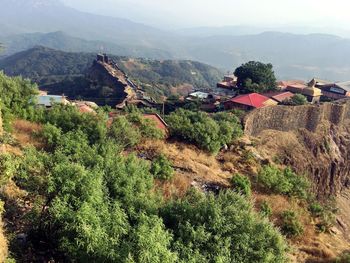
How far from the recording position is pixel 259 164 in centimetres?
2395

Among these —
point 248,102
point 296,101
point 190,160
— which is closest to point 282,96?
point 296,101

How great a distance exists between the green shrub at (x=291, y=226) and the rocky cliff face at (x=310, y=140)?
10573 millimetres

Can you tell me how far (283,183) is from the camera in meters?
→ 20.5

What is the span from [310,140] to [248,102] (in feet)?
21.4

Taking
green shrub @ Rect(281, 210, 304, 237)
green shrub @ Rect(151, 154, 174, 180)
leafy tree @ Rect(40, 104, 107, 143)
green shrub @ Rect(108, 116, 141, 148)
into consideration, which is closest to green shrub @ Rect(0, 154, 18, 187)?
green shrub @ Rect(151, 154, 174, 180)

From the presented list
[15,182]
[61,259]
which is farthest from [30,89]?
[61,259]

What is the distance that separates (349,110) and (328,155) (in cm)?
979

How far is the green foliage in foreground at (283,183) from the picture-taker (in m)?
20.1

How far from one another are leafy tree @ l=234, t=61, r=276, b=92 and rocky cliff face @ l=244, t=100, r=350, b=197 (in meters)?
8.44

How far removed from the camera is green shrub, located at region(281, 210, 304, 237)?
16.3 meters

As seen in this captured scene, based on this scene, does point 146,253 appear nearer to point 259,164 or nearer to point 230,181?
point 230,181

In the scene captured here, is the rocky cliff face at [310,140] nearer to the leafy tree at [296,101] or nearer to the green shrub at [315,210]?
the leafy tree at [296,101]

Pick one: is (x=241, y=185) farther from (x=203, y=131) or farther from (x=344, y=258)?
(x=203, y=131)

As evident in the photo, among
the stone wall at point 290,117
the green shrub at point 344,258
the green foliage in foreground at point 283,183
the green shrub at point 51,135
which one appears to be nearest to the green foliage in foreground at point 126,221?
the green shrub at point 51,135
